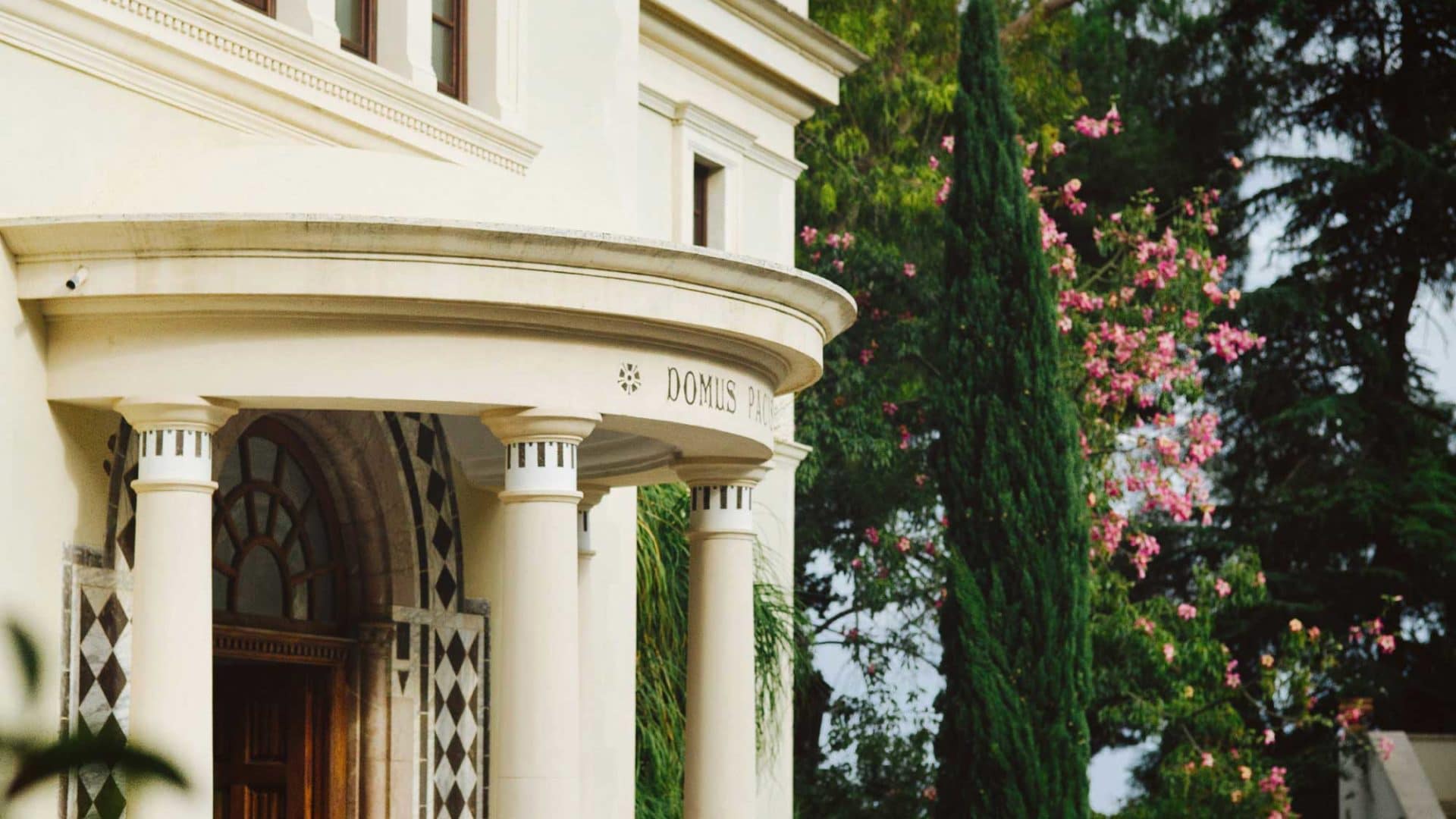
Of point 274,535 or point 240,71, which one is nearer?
point 240,71

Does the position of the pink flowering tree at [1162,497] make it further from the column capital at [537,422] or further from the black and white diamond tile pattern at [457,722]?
the column capital at [537,422]

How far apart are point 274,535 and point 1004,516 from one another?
7206 millimetres

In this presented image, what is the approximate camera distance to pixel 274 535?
11336mm

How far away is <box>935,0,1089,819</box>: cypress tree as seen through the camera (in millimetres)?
16344

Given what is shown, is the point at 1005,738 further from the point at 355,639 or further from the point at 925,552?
the point at 925,552

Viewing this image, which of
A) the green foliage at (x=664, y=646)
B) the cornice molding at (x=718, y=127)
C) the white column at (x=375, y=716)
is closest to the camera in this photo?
the white column at (x=375, y=716)

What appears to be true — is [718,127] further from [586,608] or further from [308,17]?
[308,17]

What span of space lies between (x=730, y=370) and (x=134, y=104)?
3.25m

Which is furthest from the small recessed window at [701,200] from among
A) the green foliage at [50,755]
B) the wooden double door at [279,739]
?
the green foliage at [50,755]

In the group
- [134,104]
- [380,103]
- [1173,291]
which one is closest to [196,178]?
[134,104]

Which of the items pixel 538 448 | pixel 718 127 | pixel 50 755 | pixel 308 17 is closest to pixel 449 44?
pixel 308 17

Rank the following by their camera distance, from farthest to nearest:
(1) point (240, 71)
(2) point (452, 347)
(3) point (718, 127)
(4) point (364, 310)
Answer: (3) point (718, 127), (1) point (240, 71), (2) point (452, 347), (4) point (364, 310)

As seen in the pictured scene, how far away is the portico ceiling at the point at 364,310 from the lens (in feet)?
28.9

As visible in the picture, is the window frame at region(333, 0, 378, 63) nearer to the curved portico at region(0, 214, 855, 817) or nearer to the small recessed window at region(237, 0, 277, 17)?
the small recessed window at region(237, 0, 277, 17)
